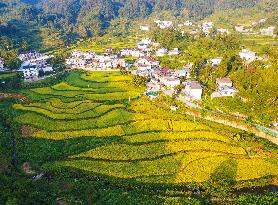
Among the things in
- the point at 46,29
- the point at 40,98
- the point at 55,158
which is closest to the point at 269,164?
the point at 55,158

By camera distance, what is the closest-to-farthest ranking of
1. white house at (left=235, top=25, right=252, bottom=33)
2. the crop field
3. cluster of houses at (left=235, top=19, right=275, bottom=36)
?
the crop field < cluster of houses at (left=235, top=19, right=275, bottom=36) < white house at (left=235, top=25, right=252, bottom=33)

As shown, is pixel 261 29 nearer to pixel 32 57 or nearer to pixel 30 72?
pixel 32 57

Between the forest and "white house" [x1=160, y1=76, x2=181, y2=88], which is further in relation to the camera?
the forest

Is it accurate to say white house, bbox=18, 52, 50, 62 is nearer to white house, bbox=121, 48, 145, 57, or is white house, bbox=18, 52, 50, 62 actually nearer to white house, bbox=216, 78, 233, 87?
white house, bbox=121, 48, 145, 57

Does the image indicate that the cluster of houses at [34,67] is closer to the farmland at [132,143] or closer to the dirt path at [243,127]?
the farmland at [132,143]

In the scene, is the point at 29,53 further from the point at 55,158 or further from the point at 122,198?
the point at 122,198

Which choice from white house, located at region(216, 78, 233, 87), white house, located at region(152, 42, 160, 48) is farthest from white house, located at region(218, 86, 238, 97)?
white house, located at region(152, 42, 160, 48)

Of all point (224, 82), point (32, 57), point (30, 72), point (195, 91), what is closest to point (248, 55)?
point (224, 82)
